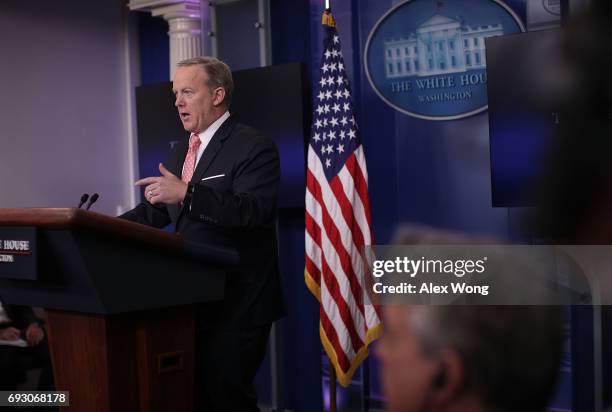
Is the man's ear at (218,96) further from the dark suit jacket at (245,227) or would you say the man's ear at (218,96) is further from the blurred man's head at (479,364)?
the blurred man's head at (479,364)

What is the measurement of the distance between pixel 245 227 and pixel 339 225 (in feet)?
3.80

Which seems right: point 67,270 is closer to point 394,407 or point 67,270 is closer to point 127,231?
point 127,231

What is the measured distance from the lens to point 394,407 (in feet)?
1.47

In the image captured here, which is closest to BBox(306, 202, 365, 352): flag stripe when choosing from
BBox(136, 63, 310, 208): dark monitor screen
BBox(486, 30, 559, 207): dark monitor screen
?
BBox(136, 63, 310, 208): dark monitor screen

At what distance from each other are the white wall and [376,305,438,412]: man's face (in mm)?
4595

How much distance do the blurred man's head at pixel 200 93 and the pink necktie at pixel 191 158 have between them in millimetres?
35

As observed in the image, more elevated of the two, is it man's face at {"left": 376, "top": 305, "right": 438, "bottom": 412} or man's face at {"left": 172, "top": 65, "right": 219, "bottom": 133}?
man's face at {"left": 172, "top": 65, "right": 219, "bottom": 133}

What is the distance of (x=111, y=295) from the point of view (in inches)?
70.4

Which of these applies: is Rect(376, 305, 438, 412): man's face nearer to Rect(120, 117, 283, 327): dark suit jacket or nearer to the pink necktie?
Rect(120, 117, 283, 327): dark suit jacket

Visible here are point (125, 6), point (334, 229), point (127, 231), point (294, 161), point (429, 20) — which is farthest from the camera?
point (125, 6)

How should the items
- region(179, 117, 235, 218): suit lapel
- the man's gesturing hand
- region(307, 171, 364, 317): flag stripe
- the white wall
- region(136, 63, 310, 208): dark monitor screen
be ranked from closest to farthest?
the man's gesturing hand, region(179, 117, 235, 218): suit lapel, region(307, 171, 364, 317): flag stripe, region(136, 63, 310, 208): dark monitor screen, the white wall

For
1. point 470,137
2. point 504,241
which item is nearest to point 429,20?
point 470,137

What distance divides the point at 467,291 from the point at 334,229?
285 centimetres

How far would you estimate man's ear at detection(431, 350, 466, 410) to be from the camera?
1.41 feet
